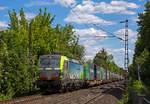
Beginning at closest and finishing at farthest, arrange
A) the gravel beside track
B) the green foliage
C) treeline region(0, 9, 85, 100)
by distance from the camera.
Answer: the gravel beside track, the green foliage, treeline region(0, 9, 85, 100)

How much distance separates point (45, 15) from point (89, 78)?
10.5 meters

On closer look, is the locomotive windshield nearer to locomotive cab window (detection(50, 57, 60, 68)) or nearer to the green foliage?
locomotive cab window (detection(50, 57, 60, 68))

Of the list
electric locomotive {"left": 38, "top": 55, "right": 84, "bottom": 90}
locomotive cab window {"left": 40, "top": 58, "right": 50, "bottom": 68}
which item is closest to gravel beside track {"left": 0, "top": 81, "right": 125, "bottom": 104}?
electric locomotive {"left": 38, "top": 55, "right": 84, "bottom": 90}

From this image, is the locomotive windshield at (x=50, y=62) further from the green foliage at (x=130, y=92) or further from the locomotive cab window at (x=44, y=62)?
the green foliage at (x=130, y=92)

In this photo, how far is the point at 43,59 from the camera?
21.2 m

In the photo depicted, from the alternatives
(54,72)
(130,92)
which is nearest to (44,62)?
(54,72)

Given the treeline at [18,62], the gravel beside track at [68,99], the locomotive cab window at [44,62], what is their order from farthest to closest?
the locomotive cab window at [44,62], the treeline at [18,62], the gravel beside track at [68,99]

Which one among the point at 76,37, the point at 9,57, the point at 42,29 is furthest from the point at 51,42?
the point at 76,37

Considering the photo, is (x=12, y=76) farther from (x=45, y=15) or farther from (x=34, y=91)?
(x=45, y=15)

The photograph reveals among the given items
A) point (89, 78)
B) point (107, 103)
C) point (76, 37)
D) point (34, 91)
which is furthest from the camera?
point (76, 37)

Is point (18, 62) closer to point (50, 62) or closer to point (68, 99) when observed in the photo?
point (50, 62)

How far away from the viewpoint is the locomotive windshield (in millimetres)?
20480

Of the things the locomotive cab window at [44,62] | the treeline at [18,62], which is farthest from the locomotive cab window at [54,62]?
the treeline at [18,62]

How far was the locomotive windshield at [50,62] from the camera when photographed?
67.2ft
